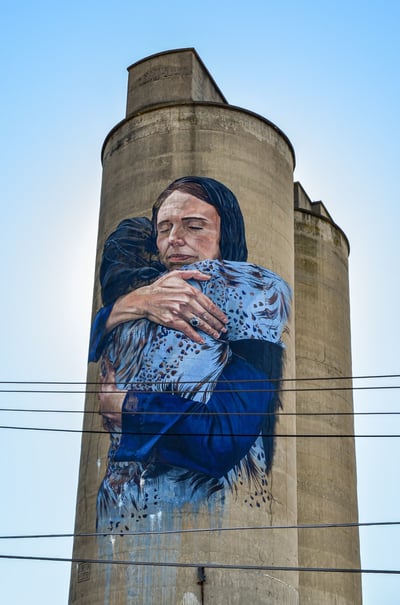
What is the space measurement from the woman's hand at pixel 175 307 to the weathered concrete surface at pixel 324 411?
780 centimetres

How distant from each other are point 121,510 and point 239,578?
377 centimetres

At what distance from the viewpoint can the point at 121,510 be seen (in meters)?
29.8

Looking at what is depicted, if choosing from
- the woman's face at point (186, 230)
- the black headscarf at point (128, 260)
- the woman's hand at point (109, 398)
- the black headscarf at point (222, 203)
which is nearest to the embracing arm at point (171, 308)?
the black headscarf at point (128, 260)

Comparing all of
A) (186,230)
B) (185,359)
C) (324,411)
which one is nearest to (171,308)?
(185,359)

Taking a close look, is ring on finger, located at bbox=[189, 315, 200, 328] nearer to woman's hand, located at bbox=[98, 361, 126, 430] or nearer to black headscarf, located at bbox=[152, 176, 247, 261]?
black headscarf, located at bbox=[152, 176, 247, 261]

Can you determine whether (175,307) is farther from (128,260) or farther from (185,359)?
(128,260)

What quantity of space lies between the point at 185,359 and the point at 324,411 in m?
10.3

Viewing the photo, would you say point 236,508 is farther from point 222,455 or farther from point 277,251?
point 277,251

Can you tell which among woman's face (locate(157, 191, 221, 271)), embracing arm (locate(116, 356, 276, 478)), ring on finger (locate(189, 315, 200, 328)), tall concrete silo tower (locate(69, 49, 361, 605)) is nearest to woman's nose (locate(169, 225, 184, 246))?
woman's face (locate(157, 191, 221, 271))

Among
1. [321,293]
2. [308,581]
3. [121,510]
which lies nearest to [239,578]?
[121,510]

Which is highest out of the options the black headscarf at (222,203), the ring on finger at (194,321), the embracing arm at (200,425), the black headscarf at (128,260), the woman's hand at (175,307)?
the black headscarf at (222,203)

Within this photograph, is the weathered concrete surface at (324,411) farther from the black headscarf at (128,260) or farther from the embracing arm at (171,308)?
the black headscarf at (128,260)

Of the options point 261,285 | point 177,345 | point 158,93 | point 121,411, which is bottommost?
point 121,411

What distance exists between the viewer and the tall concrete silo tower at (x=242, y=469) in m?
28.9
